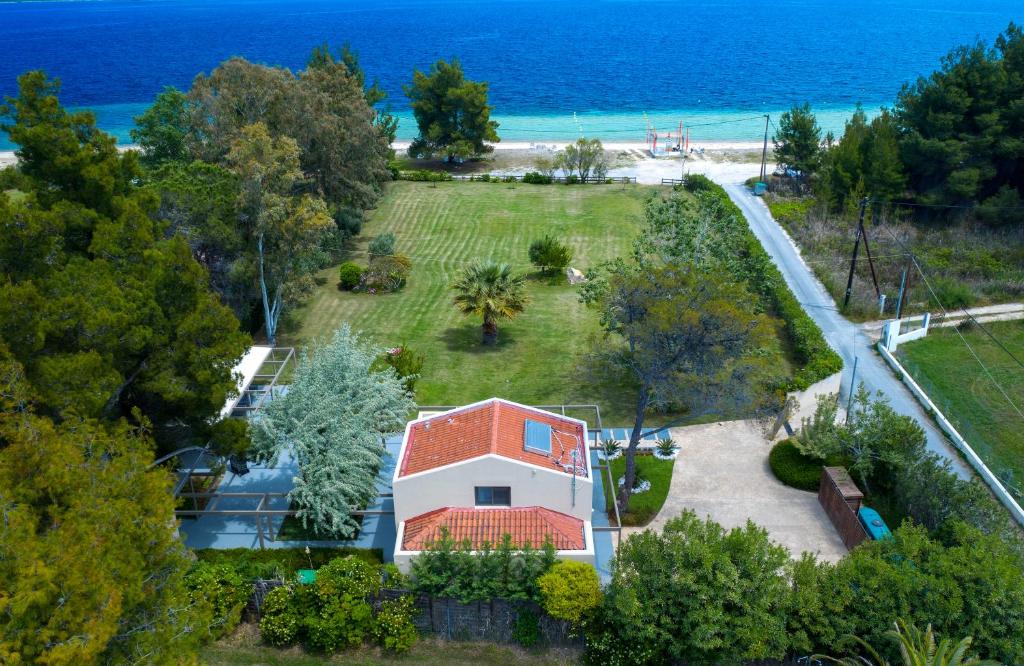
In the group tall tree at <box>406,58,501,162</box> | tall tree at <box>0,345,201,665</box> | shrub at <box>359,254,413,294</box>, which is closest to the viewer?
tall tree at <box>0,345,201,665</box>

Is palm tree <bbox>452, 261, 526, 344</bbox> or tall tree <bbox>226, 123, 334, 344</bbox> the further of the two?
palm tree <bbox>452, 261, 526, 344</bbox>

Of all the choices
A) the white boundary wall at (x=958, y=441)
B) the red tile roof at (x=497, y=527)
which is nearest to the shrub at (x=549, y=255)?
the white boundary wall at (x=958, y=441)

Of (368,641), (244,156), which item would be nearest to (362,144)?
(244,156)

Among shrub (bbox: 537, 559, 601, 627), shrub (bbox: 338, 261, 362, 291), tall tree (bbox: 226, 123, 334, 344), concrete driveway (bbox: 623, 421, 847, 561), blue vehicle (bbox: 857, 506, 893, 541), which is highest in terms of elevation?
shrub (bbox: 338, 261, 362, 291)

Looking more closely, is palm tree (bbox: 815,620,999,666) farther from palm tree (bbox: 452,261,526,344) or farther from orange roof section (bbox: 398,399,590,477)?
palm tree (bbox: 452,261,526,344)

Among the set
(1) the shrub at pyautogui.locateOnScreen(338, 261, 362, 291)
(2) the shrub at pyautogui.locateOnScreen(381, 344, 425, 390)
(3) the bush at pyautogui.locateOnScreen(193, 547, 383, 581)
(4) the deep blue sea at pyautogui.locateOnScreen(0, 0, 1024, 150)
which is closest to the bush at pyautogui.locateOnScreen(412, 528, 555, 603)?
(3) the bush at pyautogui.locateOnScreen(193, 547, 383, 581)

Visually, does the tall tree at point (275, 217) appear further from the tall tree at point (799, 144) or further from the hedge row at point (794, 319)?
the tall tree at point (799, 144)

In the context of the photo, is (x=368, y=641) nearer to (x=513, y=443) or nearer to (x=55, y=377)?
(x=513, y=443)

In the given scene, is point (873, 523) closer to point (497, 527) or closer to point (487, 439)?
point (497, 527)
